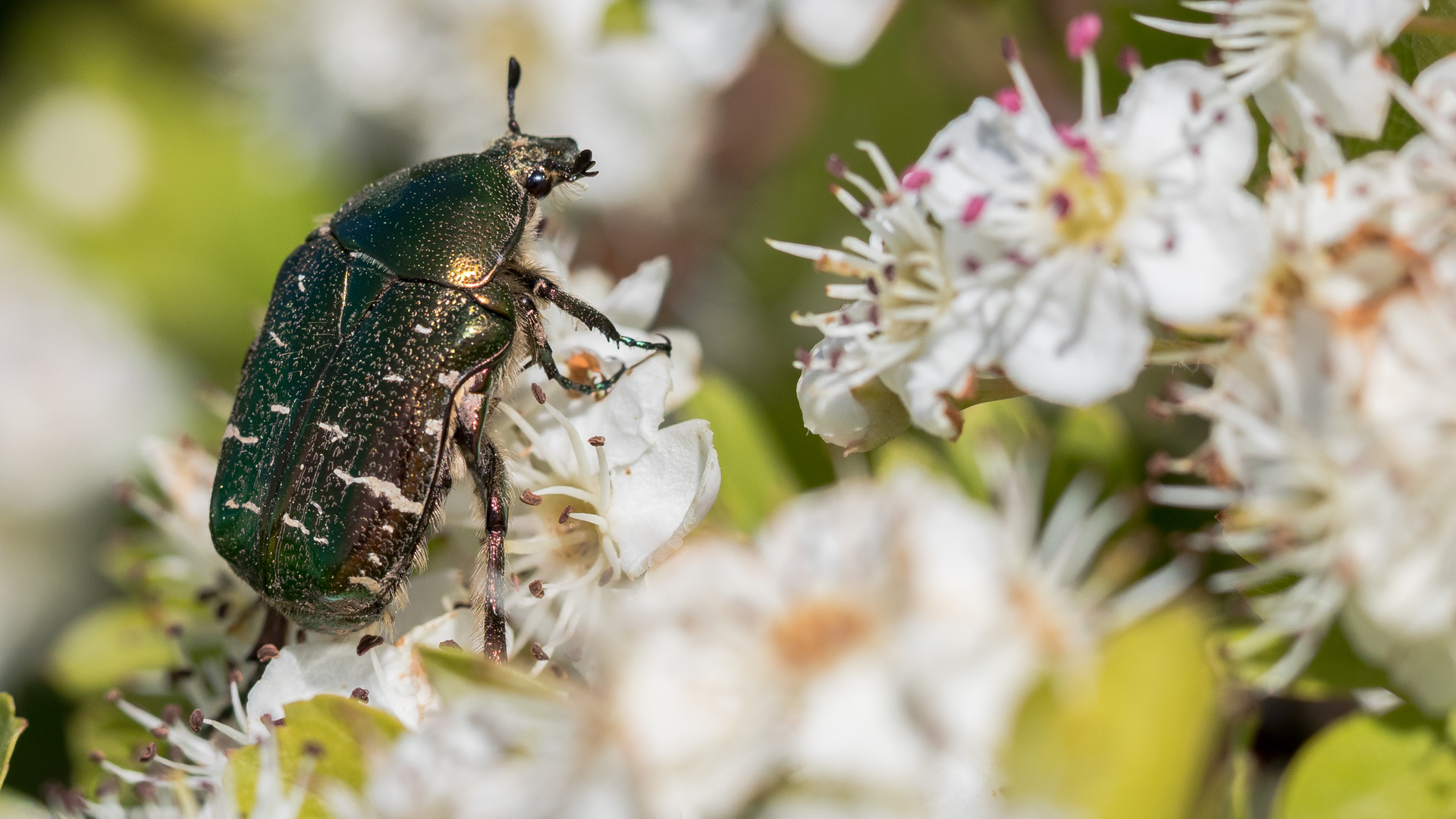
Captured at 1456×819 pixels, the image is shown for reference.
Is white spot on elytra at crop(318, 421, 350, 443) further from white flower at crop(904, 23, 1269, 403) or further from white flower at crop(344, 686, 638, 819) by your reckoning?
white flower at crop(904, 23, 1269, 403)

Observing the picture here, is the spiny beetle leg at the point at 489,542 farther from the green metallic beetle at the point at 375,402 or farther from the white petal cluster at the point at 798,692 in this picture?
the white petal cluster at the point at 798,692

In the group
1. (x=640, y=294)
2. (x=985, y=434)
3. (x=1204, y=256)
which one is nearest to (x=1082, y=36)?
(x=1204, y=256)

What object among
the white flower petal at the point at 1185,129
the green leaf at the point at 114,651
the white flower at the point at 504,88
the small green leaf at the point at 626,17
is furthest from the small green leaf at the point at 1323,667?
the white flower at the point at 504,88

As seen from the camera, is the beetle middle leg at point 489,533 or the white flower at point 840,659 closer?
the white flower at point 840,659

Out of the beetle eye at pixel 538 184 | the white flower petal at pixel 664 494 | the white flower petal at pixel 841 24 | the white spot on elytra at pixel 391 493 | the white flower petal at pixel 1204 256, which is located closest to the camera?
the white flower petal at pixel 1204 256

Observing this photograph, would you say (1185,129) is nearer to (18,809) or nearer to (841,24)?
(841,24)

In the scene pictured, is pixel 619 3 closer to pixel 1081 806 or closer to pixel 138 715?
pixel 138 715

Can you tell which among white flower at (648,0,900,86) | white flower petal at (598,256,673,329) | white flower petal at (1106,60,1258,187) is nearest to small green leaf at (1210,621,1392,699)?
white flower petal at (1106,60,1258,187)
